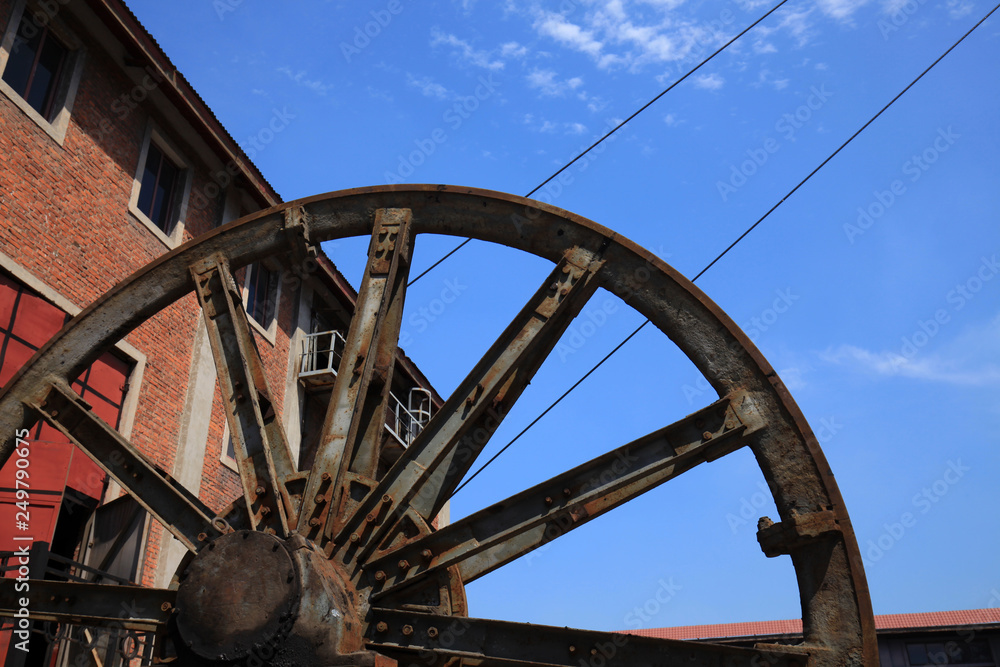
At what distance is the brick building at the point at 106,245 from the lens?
9211 millimetres

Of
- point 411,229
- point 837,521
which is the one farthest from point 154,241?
point 837,521

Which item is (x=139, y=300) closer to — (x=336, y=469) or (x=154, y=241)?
(x=336, y=469)

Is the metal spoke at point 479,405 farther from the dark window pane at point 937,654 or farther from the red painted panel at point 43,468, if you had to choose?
the dark window pane at point 937,654

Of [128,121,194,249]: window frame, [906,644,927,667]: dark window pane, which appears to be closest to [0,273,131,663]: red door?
[128,121,194,249]: window frame

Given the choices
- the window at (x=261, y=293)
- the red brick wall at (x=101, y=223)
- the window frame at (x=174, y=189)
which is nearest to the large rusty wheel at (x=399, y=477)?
the red brick wall at (x=101, y=223)

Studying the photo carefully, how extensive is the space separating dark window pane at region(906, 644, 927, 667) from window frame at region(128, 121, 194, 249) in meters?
20.4

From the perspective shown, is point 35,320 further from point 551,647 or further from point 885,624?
point 885,624

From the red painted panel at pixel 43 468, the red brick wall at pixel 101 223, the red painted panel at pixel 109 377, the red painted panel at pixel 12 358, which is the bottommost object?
the red painted panel at pixel 43 468

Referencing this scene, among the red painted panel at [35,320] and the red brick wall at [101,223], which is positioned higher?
the red brick wall at [101,223]

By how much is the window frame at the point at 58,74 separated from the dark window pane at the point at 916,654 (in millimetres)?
22340

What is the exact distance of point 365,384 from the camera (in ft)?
16.6

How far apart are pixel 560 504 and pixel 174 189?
10596 mm

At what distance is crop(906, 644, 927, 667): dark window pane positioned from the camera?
20.4 meters

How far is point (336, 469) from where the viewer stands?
4801mm
